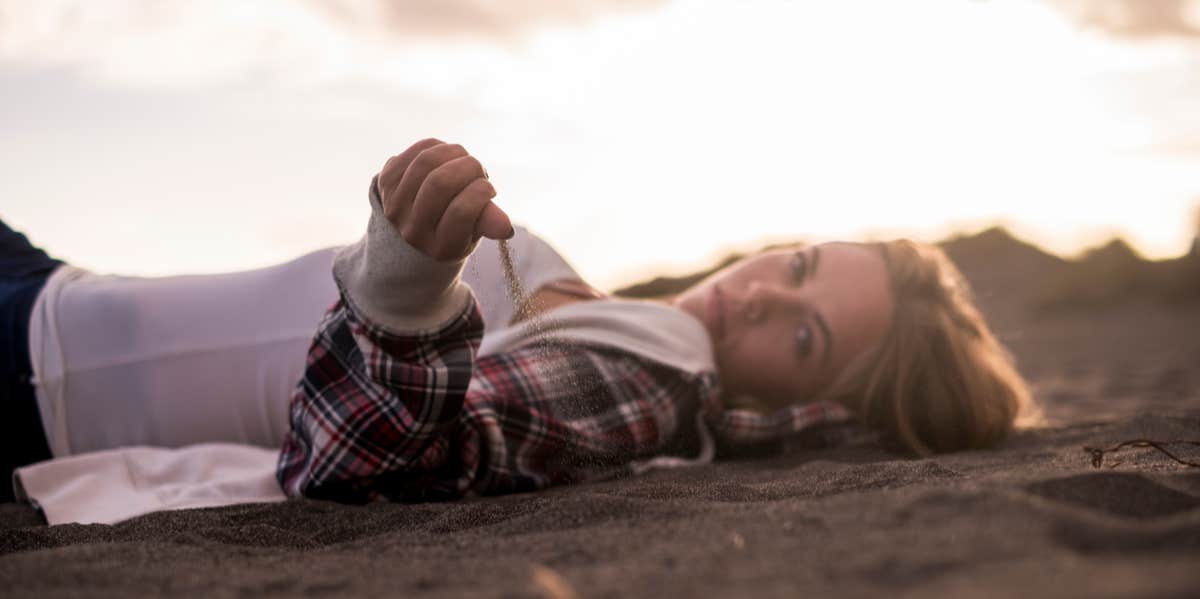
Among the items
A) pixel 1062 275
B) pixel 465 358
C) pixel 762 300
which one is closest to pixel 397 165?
pixel 465 358

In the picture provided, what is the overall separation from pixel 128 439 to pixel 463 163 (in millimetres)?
1232

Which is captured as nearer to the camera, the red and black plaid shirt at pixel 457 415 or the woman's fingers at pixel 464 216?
the woman's fingers at pixel 464 216

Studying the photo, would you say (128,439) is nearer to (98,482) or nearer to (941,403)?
(98,482)

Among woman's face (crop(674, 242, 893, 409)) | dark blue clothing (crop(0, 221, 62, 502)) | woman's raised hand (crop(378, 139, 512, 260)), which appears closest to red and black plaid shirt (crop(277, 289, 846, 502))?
woman's raised hand (crop(378, 139, 512, 260))

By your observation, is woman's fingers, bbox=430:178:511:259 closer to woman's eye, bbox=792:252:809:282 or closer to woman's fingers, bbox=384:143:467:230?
woman's fingers, bbox=384:143:467:230

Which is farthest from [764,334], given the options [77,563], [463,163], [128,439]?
[77,563]

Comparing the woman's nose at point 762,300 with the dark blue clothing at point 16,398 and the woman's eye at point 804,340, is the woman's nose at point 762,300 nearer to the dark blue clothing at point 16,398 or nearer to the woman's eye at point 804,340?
the woman's eye at point 804,340

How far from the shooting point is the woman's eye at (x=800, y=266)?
8.14ft

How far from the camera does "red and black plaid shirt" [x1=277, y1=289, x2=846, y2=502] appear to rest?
1.50m

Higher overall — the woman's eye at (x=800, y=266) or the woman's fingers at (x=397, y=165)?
the woman's fingers at (x=397, y=165)

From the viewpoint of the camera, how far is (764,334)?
2.45 meters

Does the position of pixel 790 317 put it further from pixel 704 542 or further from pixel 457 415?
pixel 704 542

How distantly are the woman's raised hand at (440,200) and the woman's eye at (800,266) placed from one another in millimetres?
1341

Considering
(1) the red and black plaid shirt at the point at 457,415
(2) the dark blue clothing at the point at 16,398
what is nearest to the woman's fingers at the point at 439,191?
(1) the red and black plaid shirt at the point at 457,415
